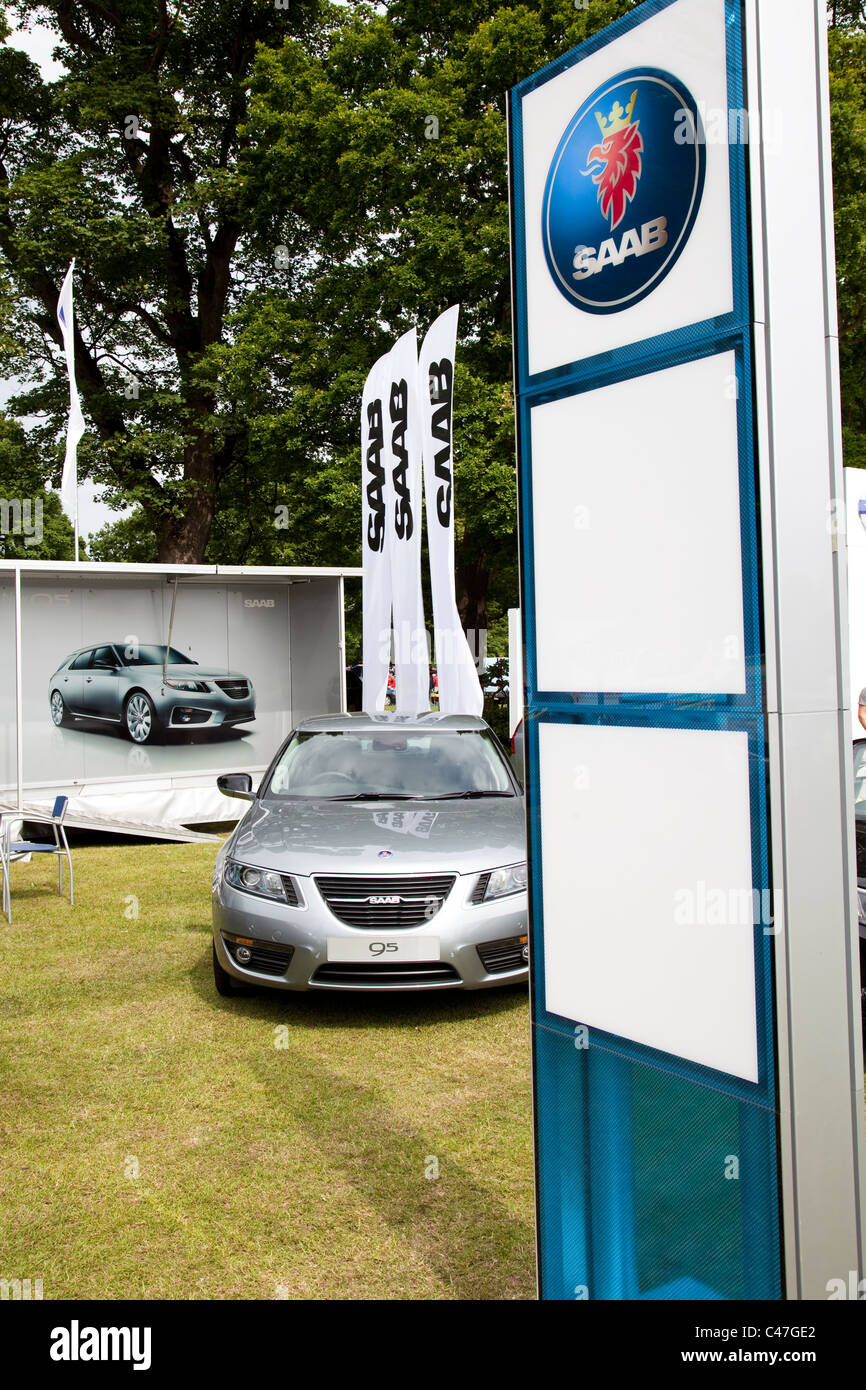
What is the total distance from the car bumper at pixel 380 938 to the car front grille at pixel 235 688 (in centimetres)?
796

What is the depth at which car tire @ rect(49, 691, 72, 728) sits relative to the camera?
39.8 ft

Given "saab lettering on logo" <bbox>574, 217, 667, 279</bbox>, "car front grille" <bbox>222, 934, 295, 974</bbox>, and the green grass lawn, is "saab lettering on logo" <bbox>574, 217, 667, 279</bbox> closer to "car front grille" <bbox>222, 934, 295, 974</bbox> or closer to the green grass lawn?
the green grass lawn

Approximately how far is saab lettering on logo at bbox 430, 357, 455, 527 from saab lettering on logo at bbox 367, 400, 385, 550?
0.85m

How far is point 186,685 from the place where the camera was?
13.1 metres

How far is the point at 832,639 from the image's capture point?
230cm

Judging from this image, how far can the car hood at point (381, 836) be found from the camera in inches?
223

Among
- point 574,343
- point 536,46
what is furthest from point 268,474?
point 574,343

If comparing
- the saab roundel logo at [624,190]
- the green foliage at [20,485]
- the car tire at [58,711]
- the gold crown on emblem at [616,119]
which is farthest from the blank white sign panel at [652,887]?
the green foliage at [20,485]

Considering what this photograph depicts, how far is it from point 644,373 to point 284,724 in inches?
469

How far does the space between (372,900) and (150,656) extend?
7998 mm

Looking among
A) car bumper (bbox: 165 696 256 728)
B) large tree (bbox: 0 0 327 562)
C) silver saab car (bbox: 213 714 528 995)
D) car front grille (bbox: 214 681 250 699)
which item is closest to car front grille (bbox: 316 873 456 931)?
silver saab car (bbox: 213 714 528 995)

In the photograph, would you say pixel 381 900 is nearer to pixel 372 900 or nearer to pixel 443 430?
pixel 372 900

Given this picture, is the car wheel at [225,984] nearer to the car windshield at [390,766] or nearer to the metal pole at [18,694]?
the car windshield at [390,766]

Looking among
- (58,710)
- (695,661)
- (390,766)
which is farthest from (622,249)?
(58,710)
